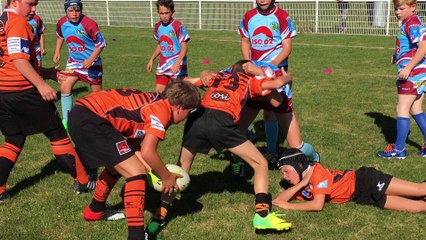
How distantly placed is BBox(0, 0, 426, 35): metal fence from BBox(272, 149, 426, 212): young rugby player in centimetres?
1814

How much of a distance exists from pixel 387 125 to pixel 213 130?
4778 millimetres

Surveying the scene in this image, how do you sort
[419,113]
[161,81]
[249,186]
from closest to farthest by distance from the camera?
[249,186] → [419,113] → [161,81]

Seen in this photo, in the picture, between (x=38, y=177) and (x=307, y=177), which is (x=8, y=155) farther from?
(x=307, y=177)

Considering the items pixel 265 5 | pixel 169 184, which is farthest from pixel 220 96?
pixel 265 5

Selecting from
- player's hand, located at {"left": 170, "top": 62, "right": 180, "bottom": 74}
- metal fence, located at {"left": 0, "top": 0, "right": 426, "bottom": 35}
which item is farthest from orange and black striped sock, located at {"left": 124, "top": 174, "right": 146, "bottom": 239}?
metal fence, located at {"left": 0, "top": 0, "right": 426, "bottom": 35}

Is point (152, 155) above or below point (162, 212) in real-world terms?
above

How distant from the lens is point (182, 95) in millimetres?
4055

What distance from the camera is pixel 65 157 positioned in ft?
17.8

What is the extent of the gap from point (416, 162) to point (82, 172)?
442 cm

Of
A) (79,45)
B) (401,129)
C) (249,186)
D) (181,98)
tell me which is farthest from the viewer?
(79,45)

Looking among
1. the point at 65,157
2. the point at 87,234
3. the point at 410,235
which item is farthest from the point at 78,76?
the point at 410,235

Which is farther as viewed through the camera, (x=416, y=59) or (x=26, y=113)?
(x=416, y=59)

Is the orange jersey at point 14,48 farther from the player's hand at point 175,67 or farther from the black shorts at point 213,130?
the player's hand at point 175,67

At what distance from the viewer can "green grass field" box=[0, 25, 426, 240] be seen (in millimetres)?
4672
